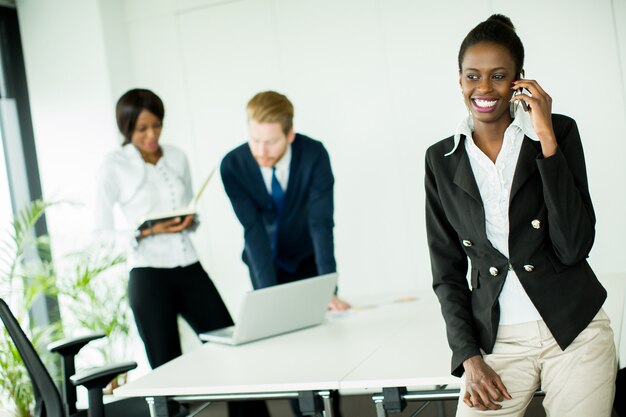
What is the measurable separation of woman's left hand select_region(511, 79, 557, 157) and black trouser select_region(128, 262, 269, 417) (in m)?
2.06

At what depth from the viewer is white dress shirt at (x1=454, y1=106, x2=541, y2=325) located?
1922mm

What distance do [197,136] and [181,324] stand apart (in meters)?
1.39

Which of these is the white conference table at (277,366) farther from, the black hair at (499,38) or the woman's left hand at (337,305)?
the black hair at (499,38)

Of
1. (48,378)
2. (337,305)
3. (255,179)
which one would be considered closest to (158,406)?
(48,378)

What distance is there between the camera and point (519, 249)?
6.21 feet

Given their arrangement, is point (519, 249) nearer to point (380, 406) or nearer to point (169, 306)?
point (380, 406)

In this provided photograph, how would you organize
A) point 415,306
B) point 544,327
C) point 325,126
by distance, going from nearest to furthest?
point 544,327
point 415,306
point 325,126

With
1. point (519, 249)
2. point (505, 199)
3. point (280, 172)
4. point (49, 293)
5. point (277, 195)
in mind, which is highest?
point (280, 172)

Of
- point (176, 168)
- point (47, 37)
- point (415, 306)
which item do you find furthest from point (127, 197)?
point (47, 37)

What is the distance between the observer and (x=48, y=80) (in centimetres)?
Result: 560

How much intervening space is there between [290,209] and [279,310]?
0.69 meters

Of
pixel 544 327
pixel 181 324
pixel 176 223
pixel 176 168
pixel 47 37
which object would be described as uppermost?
pixel 47 37

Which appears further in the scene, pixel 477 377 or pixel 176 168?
pixel 176 168

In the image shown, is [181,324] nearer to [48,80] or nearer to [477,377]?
[48,80]
